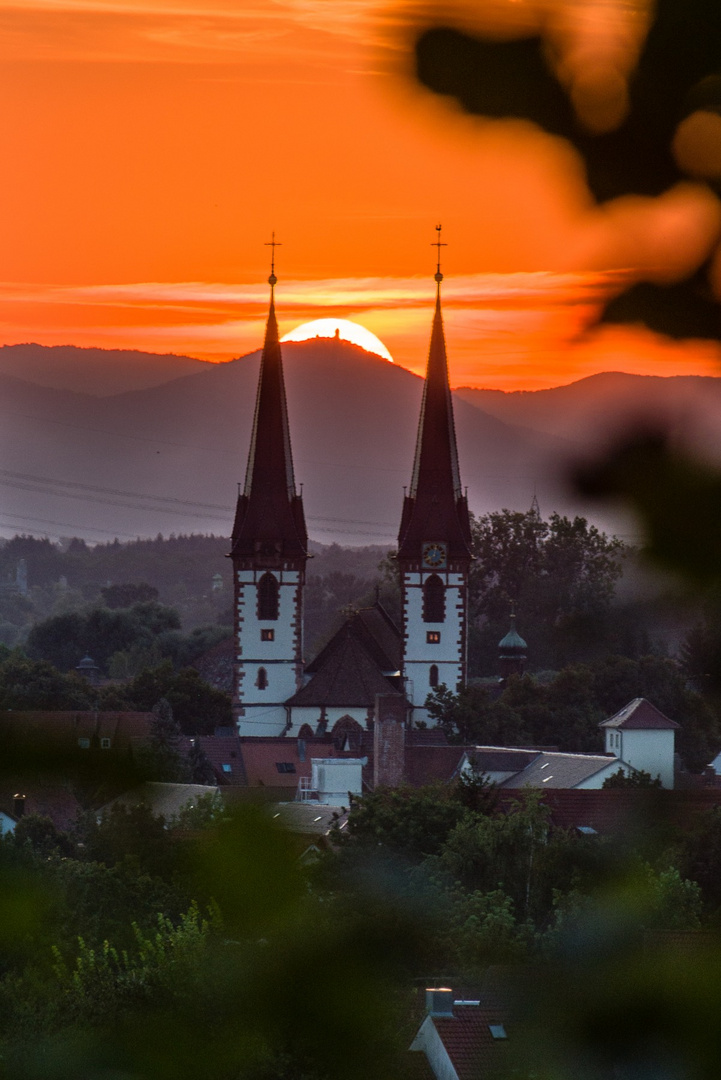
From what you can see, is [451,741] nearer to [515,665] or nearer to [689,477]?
[515,665]

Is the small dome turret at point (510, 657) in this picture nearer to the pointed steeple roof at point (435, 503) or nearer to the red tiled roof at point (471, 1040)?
the pointed steeple roof at point (435, 503)

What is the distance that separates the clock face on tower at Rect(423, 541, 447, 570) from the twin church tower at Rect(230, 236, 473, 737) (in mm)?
24

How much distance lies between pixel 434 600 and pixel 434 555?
1079mm

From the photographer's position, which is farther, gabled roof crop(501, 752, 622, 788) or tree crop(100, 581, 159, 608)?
tree crop(100, 581, 159, 608)

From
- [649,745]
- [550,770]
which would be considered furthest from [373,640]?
[649,745]

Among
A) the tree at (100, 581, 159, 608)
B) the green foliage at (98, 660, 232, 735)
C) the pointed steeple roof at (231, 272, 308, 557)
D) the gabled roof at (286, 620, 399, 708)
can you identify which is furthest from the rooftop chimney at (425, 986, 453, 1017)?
the tree at (100, 581, 159, 608)

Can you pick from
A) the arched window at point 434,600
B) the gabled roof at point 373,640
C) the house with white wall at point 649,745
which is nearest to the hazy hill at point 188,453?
the arched window at point 434,600

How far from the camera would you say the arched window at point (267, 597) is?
47969 mm

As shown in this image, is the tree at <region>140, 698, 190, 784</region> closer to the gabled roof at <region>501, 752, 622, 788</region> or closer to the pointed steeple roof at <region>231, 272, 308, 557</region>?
the gabled roof at <region>501, 752, 622, 788</region>

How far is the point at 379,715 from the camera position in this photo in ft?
136

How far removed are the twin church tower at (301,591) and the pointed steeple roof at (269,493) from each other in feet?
0.08

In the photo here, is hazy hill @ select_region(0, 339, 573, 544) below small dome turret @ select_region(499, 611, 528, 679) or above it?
above

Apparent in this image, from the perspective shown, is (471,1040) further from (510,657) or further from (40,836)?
(510,657)

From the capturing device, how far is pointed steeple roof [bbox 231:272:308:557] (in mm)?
48000
